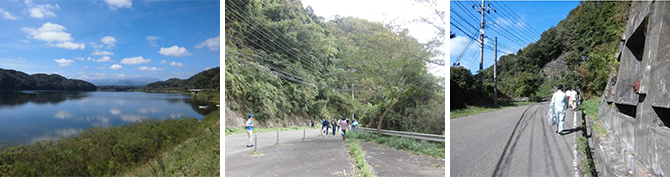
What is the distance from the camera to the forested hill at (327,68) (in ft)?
6.63

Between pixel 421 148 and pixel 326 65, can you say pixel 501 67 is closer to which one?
pixel 421 148

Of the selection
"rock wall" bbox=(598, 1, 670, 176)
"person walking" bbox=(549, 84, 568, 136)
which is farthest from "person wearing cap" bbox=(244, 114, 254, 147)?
"person walking" bbox=(549, 84, 568, 136)

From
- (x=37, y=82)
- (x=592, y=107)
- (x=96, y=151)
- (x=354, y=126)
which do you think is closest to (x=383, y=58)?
(x=354, y=126)

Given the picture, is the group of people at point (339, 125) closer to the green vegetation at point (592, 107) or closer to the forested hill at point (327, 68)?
the forested hill at point (327, 68)

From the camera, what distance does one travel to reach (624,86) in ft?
9.54

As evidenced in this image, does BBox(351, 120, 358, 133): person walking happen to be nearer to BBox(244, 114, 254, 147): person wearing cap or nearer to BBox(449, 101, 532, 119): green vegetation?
BBox(244, 114, 254, 147): person wearing cap

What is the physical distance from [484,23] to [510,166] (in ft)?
4.68

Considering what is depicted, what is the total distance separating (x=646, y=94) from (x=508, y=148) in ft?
→ 3.73

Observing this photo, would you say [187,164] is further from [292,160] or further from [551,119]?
[551,119]

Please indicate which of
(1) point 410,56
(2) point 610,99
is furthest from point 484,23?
(2) point 610,99

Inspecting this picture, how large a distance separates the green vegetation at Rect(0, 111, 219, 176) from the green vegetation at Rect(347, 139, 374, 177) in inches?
158

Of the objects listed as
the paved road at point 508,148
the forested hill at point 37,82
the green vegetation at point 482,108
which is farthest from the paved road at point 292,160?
the forested hill at point 37,82

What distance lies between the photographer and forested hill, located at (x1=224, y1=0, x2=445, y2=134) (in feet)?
6.63

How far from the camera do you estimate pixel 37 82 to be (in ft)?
21.1
